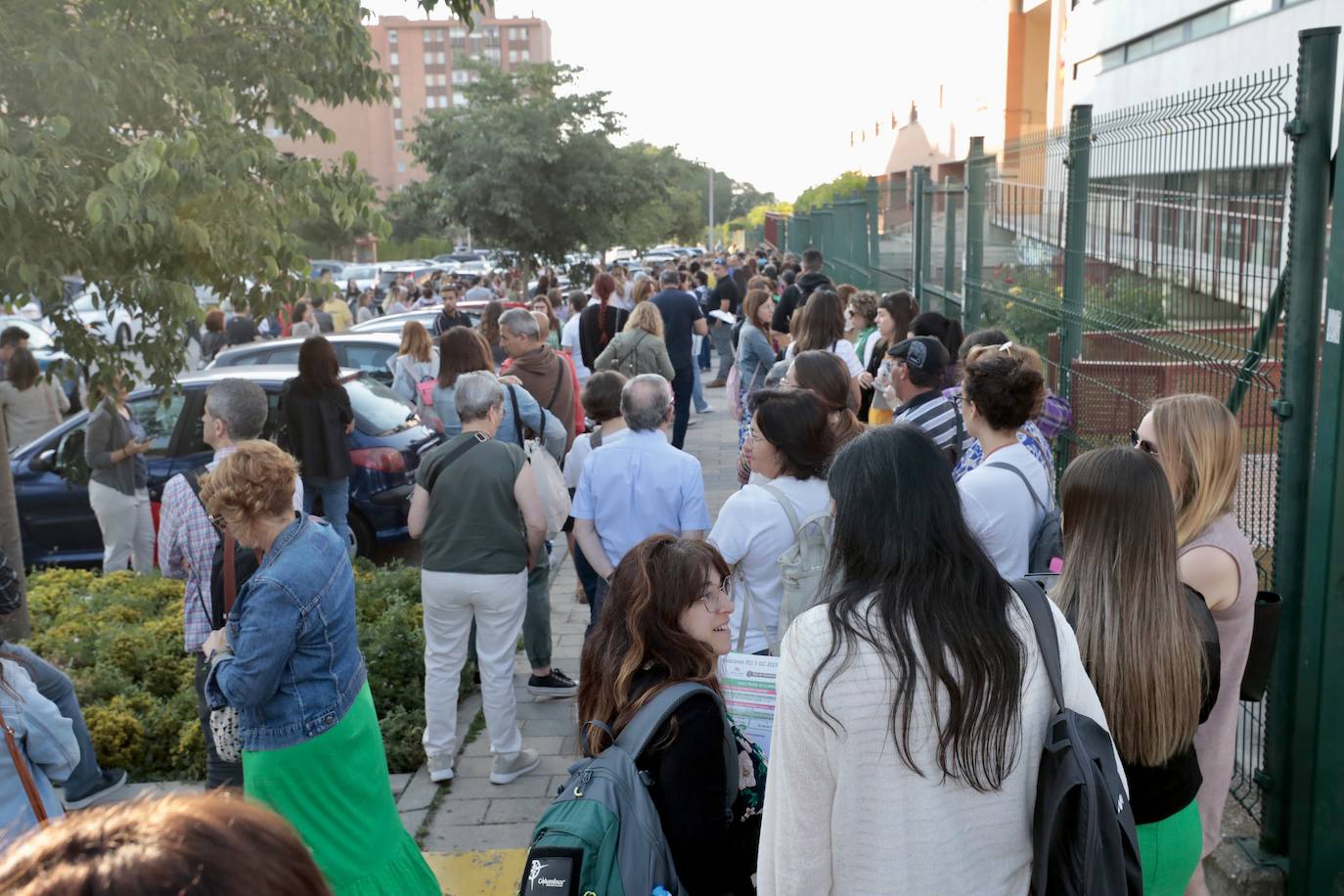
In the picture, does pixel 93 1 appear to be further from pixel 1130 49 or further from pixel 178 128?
pixel 1130 49

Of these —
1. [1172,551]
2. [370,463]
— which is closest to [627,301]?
[370,463]

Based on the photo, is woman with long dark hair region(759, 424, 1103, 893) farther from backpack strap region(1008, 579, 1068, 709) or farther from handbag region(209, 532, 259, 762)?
handbag region(209, 532, 259, 762)

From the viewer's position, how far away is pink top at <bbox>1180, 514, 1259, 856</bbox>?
3287mm

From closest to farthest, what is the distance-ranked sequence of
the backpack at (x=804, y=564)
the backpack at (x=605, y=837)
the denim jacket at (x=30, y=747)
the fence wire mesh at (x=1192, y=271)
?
the backpack at (x=605, y=837) < the denim jacket at (x=30, y=747) < the backpack at (x=804, y=564) < the fence wire mesh at (x=1192, y=271)

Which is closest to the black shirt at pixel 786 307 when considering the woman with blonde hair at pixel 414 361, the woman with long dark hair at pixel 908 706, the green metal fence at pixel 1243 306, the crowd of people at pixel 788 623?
the woman with blonde hair at pixel 414 361

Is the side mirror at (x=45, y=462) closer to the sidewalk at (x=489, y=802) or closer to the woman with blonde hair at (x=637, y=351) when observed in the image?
the woman with blonde hair at (x=637, y=351)

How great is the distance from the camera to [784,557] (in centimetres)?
389

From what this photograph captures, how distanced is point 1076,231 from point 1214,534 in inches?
115

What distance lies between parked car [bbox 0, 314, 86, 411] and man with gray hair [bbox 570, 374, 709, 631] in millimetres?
3638

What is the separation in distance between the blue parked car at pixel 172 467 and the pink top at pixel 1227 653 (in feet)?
22.5

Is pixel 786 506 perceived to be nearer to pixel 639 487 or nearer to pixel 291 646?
pixel 639 487

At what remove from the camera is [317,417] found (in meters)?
8.43

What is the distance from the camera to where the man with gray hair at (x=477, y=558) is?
5273mm

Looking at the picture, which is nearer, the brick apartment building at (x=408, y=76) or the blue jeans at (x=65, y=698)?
the blue jeans at (x=65, y=698)
